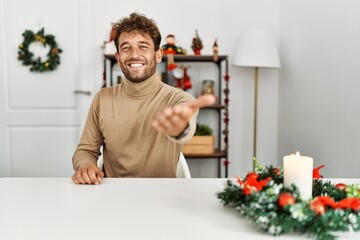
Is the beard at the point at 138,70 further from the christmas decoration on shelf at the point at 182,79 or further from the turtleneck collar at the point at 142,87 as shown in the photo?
the christmas decoration on shelf at the point at 182,79

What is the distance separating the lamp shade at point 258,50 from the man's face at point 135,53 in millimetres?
1541

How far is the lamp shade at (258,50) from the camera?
2742 millimetres

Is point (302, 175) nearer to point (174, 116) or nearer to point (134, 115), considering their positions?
point (174, 116)

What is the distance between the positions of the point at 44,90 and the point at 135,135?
1.90m

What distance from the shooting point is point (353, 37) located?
193 centimetres

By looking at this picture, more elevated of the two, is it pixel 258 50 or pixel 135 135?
pixel 258 50

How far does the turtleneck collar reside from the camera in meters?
1.41

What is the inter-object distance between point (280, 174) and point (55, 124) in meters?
2.48

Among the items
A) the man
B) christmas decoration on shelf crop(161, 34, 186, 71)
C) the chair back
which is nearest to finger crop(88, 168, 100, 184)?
the man

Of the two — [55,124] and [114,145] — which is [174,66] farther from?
[114,145]

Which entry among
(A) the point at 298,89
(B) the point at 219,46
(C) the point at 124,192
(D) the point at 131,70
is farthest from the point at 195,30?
(C) the point at 124,192

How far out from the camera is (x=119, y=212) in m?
0.85

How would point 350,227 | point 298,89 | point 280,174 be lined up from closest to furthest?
point 350,227
point 280,174
point 298,89

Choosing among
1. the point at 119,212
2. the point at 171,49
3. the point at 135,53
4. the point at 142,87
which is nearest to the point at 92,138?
the point at 142,87
